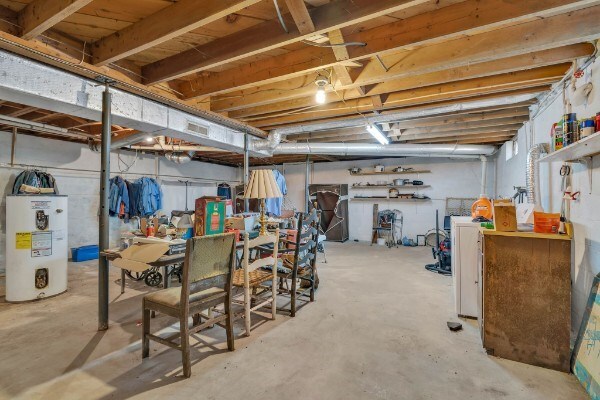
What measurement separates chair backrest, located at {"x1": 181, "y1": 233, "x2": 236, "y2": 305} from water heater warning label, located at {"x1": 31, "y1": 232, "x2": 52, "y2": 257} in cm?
278

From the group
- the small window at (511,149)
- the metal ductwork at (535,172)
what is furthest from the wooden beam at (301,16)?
the small window at (511,149)

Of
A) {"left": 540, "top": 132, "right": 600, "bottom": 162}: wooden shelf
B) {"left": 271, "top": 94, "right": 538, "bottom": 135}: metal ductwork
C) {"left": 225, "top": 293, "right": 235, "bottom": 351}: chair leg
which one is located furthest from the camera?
{"left": 271, "top": 94, "right": 538, "bottom": 135}: metal ductwork

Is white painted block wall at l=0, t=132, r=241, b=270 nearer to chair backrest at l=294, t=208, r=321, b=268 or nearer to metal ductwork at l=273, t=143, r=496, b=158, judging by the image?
metal ductwork at l=273, t=143, r=496, b=158

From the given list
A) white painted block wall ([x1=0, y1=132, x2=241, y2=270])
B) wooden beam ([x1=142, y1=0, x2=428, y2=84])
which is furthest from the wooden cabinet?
white painted block wall ([x1=0, y1=132, x2=241, y2=270])

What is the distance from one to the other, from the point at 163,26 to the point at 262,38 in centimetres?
69

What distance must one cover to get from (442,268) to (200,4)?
16.1 ft

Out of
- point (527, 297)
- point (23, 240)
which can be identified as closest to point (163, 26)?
point (23, 240)

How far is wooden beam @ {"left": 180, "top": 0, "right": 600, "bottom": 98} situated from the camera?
72.3 inches

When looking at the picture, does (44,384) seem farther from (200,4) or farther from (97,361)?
→ (200,4)

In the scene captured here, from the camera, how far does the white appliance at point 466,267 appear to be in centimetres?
297

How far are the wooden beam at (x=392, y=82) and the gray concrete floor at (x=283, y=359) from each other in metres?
2.40

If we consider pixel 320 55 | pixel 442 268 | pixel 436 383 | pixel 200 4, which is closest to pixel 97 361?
pixel 436 383

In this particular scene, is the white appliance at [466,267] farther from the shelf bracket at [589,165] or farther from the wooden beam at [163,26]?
the wooden beam at [163,26]

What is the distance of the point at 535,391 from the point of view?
1.86 metres
